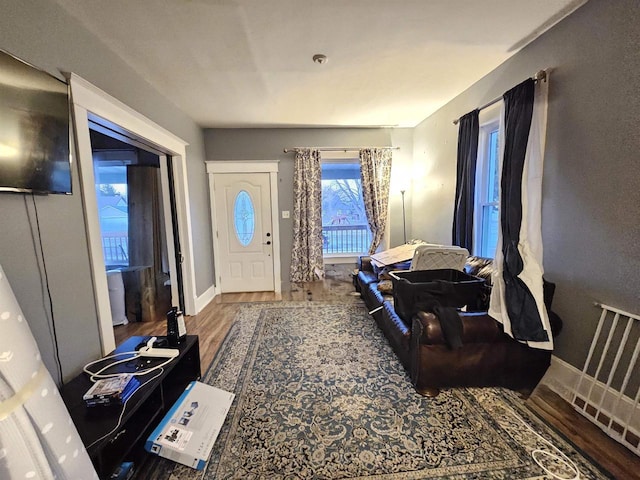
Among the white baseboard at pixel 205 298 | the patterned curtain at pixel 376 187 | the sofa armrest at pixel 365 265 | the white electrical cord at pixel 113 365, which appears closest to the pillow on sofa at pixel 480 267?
the sofa armrest at pixel 365 265

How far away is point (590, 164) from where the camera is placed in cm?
170

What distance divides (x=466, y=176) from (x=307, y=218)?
2.34 m

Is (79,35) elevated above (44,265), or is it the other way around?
(79,35)

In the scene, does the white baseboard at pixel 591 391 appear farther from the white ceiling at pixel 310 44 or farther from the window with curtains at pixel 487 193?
the white ceiling at pixel 310 44

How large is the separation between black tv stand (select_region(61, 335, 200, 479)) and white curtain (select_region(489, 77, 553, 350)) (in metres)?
2.21

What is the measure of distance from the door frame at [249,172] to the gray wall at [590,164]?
3.16 m

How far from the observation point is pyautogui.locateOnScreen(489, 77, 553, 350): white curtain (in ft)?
5.69

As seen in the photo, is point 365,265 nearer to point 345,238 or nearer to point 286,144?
point 345,238

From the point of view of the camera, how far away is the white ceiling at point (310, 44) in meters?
1.70

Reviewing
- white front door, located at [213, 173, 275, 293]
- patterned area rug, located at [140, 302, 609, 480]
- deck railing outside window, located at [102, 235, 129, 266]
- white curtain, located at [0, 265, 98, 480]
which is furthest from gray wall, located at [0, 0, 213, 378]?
deck railing outside window, located at [102, 235, 129, 266]

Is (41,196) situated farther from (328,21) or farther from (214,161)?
(214,161)

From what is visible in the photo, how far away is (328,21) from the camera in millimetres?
1825

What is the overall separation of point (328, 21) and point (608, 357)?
2844 mm

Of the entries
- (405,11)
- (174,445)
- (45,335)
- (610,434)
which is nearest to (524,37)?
(405,11)
